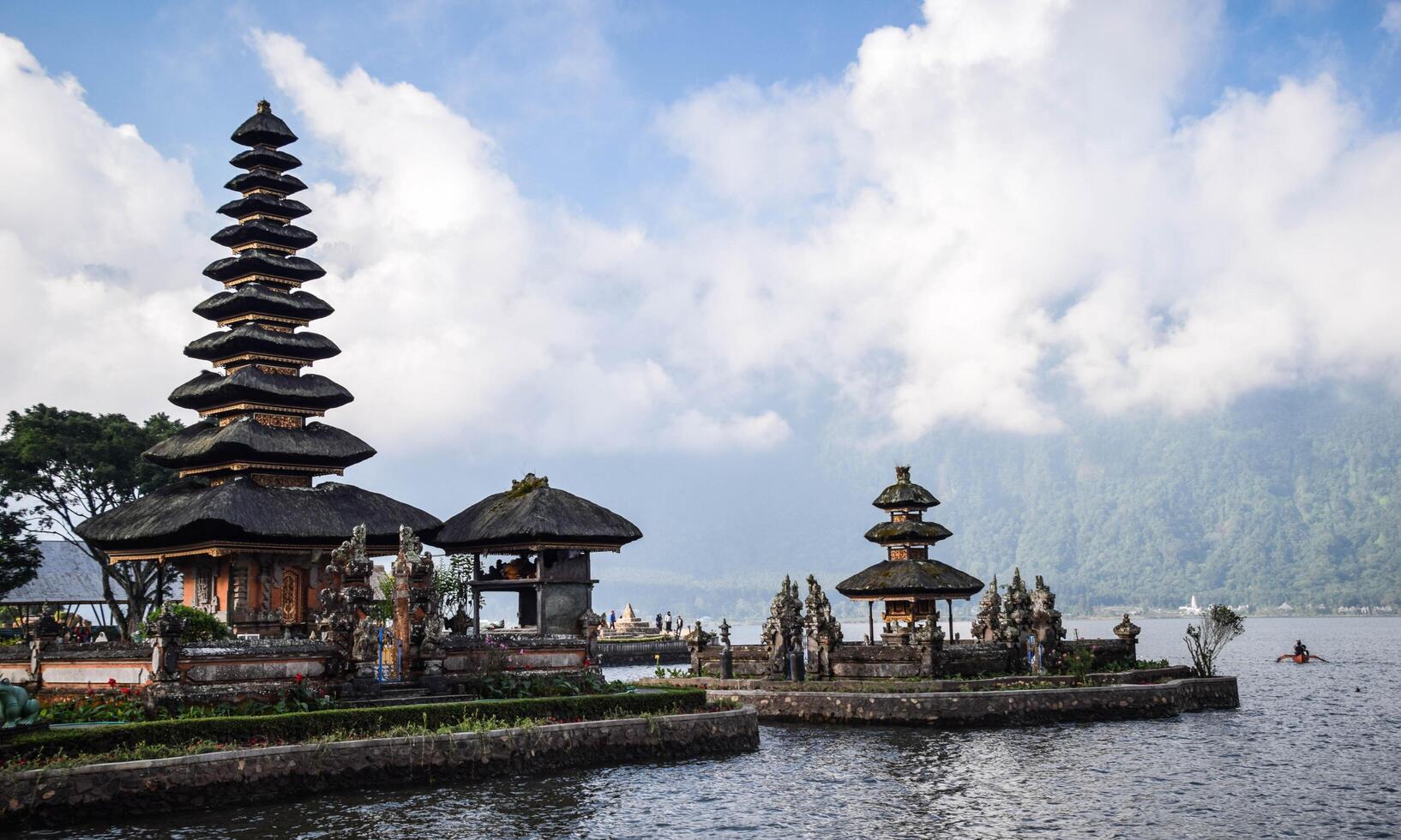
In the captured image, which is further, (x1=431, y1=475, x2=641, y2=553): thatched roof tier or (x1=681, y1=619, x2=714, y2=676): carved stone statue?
(x1=681, y1=619, x2=714, y2=676): carved stone statue

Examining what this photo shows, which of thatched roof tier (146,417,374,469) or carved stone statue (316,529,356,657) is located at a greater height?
thatched roof tier (146,417,374,469)

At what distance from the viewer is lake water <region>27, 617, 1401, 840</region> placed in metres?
27.3

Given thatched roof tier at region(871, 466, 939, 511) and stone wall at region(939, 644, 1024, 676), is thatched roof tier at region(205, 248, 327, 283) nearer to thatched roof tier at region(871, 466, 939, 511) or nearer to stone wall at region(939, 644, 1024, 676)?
thatched roof tier at region(871, 466, 939, 511)

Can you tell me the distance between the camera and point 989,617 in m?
56.4

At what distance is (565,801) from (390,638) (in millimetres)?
11251

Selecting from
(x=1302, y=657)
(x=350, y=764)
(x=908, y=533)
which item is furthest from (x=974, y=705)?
(x=1302, y=657)

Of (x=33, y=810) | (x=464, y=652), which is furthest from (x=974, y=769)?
(x=33, y=810)

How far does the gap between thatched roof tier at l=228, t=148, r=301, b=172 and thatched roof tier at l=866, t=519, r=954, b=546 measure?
3273 cm

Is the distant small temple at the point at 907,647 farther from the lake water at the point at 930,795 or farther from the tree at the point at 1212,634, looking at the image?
the lake water at the point at 930,795

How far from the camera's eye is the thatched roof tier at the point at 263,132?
58125mm

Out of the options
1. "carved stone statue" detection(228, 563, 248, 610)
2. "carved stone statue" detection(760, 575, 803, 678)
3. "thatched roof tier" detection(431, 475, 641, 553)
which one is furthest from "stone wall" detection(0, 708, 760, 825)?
"carved stone statue" detection(228, 563, 248, 610)

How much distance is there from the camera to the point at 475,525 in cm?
5141

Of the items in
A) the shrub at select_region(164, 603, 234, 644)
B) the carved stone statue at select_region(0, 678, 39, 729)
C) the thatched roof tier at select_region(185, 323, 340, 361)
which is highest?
the thatched roof tier at select_region(185, 323, 340, 361)

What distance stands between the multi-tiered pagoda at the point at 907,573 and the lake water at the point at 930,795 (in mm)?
13938
